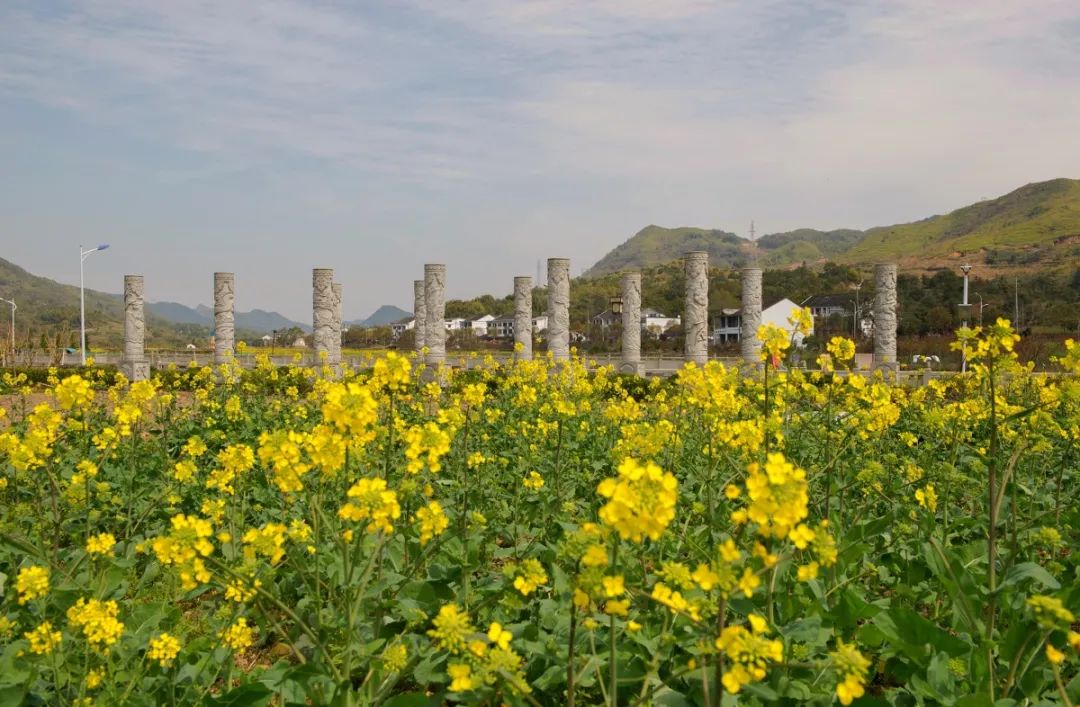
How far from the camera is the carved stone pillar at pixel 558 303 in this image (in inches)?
963

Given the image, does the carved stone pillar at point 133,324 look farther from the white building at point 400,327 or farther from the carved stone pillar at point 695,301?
the white building at point 400,327

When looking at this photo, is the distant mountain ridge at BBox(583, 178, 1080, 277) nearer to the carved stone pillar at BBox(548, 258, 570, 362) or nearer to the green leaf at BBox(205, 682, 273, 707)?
the carved stone pillar at BBox(548, 258, 570, 362)

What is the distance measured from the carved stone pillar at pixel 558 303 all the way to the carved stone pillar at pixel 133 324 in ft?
44.7

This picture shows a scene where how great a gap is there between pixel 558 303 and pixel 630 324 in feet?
8.09

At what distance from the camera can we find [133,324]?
25.9 m

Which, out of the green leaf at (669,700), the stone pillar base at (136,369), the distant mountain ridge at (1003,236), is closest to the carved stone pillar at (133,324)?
the stone pillar base at (136,369)

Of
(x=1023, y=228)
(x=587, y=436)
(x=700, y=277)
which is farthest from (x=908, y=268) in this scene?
(x=587, y=436)

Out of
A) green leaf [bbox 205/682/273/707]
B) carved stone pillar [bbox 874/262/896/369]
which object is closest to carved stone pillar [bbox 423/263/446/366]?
carved stone pillar [bbox 874/262/896/369]

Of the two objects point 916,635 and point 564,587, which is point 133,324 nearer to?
point 564,587

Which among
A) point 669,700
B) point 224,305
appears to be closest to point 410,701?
point 669,700

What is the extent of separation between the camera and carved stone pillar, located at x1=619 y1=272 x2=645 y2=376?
81.5 ft

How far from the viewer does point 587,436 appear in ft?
24.0

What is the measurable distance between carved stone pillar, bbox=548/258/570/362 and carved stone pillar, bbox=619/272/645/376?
1932mm

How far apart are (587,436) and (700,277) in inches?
710
